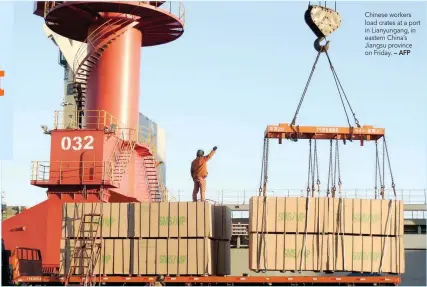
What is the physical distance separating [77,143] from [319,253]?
9.43m

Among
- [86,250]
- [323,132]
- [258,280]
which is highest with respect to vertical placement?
[323,132]

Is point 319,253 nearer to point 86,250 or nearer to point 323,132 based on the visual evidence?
point 323,132

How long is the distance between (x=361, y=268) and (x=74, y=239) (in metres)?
8.09

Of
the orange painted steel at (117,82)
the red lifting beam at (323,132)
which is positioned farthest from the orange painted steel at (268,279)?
the orange painted steel at (117,82)

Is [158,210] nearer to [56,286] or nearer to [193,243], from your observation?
[193,243]

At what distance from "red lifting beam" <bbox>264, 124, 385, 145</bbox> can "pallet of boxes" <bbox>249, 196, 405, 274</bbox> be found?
2.10 metres

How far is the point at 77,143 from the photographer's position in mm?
26109

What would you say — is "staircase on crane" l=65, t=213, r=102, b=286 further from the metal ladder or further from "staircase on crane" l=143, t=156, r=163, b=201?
"staircase on crane" l=143, t=156, r=163, b=201

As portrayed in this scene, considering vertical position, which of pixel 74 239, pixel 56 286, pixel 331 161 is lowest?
pixel 56 286

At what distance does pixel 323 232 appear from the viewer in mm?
21188

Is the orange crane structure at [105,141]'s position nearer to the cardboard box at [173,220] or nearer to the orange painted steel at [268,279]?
the orange painted steel at [268,279]

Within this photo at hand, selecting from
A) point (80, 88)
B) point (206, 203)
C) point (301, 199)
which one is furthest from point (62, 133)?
point (301, 199)

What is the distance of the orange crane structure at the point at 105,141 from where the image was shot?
864 inches

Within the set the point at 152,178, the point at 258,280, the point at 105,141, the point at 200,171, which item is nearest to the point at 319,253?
the point at 258,280
